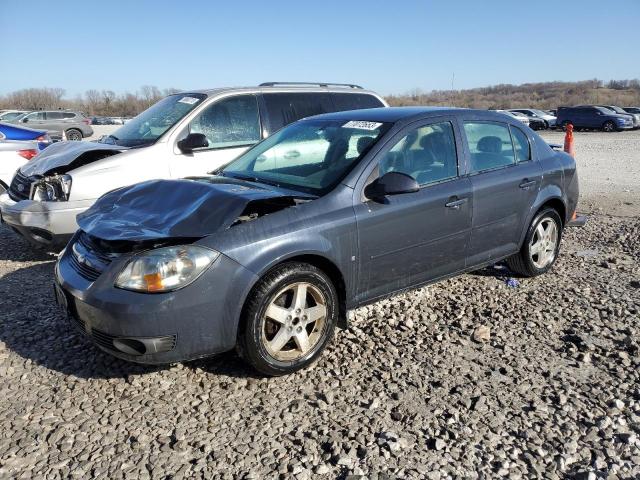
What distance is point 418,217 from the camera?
4.07 metres

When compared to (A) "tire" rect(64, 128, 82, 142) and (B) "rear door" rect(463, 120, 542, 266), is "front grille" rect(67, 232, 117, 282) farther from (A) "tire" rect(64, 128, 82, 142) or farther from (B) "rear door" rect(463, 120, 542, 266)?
(A) "tire" rect(64, 128, 82, 142)

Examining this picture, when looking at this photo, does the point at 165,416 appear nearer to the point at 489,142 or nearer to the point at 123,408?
the point at 123,408

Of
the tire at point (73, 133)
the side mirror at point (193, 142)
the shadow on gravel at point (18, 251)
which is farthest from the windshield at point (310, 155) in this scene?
the tire at point (73, 133)

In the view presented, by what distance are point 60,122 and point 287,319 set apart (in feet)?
102

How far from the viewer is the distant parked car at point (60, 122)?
29.8 m

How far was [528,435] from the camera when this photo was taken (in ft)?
9.51

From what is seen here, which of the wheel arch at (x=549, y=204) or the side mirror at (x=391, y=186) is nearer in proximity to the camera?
the side mirror at (x=391, y=186)

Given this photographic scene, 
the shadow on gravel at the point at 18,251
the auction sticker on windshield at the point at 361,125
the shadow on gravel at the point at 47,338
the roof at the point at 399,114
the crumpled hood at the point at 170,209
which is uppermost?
the roof at the point at 399,114

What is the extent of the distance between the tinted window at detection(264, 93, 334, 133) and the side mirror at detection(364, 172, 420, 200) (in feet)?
11.2

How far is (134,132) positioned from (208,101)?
996mm

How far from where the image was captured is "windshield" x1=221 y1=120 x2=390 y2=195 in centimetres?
398

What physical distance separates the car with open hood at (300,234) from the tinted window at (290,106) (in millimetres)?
2152

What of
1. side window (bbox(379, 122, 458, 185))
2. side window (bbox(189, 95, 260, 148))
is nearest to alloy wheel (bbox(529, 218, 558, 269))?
side window (bbox(379, 122, 458, 185))

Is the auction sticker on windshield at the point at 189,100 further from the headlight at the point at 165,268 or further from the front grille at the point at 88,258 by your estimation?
the headlight at the point at 165,268
